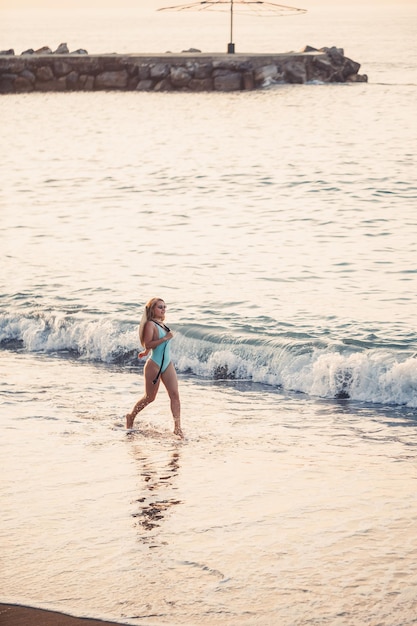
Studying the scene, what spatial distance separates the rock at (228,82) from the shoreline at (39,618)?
1797 inches

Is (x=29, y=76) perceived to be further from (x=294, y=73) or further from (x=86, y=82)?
(x=294, y=73)

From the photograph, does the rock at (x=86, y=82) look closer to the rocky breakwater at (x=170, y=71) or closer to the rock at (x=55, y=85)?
the rocky breakwater at (x=170, y=71)

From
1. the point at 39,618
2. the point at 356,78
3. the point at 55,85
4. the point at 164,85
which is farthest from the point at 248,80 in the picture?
the point at 39,618

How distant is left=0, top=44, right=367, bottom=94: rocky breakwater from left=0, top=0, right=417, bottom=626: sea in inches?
921

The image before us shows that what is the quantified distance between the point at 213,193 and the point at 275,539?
18.8 meters

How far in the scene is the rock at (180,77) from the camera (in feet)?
164

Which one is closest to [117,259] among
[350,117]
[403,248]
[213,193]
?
[403,248]

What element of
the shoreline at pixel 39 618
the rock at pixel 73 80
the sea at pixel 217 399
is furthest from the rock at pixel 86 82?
the shoreline at pixel 39 618

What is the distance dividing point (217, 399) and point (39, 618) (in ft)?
15.9

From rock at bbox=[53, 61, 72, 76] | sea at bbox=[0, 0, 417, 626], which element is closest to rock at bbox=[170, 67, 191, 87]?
rock at bbox=[53, 61, 72, 76]

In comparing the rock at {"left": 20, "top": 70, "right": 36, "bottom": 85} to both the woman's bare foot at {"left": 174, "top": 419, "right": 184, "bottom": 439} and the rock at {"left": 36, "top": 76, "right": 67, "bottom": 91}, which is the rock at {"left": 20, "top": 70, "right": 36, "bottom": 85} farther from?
the woman's bare foot at {"left": 174, "top": 419, "right": 184, "bottom": 439}

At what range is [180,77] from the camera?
164 ft

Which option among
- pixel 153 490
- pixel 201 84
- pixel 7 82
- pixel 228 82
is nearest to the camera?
pixel 153 490

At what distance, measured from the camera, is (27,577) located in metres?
5.75
